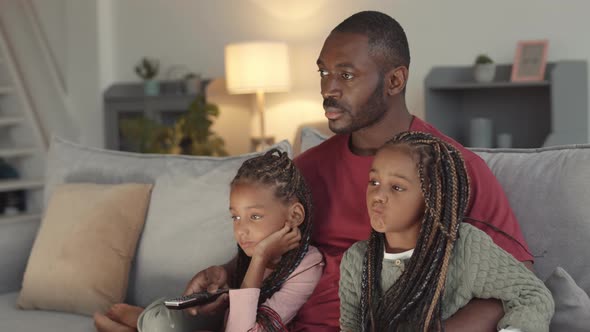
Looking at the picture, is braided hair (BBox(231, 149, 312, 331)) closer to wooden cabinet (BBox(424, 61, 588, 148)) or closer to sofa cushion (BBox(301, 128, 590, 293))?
sofa cushion (BBox(301, 128, 590, 293))

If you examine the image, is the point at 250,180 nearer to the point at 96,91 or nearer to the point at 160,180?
the point at 160,180

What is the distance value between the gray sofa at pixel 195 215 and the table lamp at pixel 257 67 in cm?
233

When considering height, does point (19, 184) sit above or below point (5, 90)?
below

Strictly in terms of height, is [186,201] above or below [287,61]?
below

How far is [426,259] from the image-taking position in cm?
160

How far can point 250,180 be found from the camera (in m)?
1.94

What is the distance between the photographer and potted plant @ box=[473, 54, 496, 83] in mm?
4590

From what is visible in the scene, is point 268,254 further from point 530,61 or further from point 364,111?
point 530,61

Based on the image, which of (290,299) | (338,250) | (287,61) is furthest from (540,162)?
(287,61)

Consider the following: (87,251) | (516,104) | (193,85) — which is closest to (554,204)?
(87,251)

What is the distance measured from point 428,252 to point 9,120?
5.30m

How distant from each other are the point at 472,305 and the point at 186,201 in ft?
3.81

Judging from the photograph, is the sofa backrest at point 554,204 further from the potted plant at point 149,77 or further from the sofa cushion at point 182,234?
the potted plant at point 149,77

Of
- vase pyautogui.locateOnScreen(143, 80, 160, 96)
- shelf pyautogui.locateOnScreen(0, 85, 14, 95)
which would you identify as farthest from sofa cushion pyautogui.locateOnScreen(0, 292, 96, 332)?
shelf pyautogui.locateOnScreen(0, 85, 14, 95)
